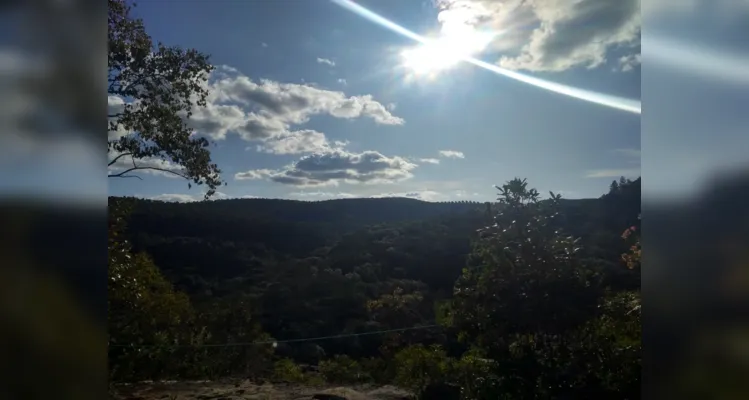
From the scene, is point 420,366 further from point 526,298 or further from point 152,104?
point 152,104

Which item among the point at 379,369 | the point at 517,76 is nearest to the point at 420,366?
the point at 379,369

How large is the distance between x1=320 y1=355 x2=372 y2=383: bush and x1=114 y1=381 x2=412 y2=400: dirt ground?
0.34 feet

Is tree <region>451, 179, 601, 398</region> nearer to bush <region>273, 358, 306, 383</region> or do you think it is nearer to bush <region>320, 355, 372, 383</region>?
bush <region>320, 355, 372, 383</region>

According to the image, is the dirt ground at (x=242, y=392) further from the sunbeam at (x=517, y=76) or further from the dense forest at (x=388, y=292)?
the sunbeam at (x=517, y=76)

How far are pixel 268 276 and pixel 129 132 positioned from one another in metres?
1.61

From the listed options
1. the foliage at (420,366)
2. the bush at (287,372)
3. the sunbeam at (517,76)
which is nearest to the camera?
the sunbeam at (517,76)

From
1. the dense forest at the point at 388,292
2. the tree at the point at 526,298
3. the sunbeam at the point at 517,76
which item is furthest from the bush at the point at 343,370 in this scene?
the sunbeam at the point at 517,76

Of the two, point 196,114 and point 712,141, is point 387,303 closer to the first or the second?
point 196,114

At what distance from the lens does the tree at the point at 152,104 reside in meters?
3.75

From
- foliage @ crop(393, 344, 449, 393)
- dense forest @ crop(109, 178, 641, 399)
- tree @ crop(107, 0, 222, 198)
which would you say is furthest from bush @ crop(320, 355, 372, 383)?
tree @ crop(107, 0, 222, 198)

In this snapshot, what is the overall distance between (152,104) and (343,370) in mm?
2600

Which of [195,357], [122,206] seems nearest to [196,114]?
[122,206]

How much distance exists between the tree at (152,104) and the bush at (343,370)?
1.68 m

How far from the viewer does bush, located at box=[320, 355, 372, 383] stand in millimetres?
4062
